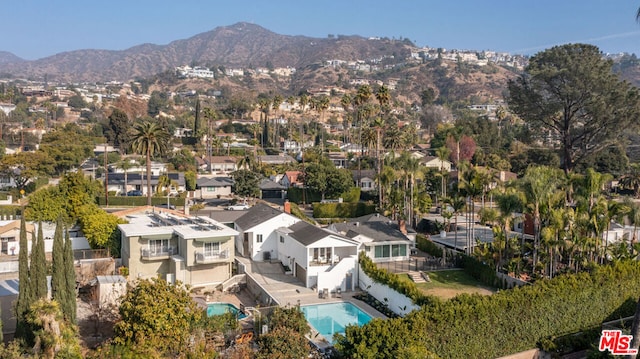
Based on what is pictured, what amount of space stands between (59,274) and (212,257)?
36.9 feet

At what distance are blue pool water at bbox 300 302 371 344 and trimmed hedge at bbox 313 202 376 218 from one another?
1010 inches

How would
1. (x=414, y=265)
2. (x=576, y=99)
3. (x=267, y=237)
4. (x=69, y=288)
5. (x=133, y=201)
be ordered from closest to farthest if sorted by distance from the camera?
1. (x=69, y=288)
2. (x=414, y=265)
3. (x=267, y=237)
4. (x=576, y=99)
5. (x=133, y=201)

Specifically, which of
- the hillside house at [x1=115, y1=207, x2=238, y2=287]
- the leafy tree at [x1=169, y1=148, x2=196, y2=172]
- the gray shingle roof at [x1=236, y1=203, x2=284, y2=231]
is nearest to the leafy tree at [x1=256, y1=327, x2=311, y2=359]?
the hillside house at [x1=115, y1=207, x2=238, y2=287]

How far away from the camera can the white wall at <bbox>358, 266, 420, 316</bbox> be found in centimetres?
2833

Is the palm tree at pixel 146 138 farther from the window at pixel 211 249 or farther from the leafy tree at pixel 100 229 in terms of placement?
the window at pixel 211 249

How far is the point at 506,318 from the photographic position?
81.1 ft

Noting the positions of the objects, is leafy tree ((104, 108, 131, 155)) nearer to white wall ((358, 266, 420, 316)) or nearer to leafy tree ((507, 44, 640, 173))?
leafy tree ((507, 44, 640, 173))

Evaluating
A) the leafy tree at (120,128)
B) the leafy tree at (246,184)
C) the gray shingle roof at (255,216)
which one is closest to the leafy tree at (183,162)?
the leafy tree at (120,128)

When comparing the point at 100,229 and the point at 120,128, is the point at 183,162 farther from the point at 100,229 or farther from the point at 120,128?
the point at 100,229

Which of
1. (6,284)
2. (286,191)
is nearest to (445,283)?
(6,284)

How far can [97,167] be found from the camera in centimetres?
8412

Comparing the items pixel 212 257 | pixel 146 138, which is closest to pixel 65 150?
pixel 146 138

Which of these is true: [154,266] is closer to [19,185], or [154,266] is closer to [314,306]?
[314,306]

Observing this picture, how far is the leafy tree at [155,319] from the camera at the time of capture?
22359mm
